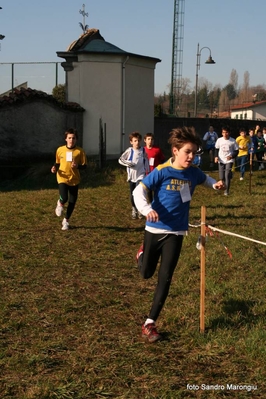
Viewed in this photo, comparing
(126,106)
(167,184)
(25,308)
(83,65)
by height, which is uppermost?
(83,65)

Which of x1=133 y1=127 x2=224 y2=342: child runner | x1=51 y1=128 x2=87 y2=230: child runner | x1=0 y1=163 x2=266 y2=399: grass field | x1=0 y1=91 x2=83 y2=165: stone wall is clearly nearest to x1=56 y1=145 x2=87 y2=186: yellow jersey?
x1=51 y1=128 x2=87 y2=230: child runner

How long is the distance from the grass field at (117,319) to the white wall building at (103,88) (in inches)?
476

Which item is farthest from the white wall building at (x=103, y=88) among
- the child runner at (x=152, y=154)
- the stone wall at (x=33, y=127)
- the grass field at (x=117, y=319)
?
the grass field at (x=117, y=319)

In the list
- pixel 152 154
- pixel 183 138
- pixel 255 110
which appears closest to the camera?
pixel 183 138

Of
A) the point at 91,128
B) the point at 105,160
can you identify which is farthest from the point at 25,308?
the point at 91,128

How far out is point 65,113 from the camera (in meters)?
21.5

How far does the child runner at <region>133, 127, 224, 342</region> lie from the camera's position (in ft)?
16.4

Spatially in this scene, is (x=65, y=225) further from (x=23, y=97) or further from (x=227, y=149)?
(x=23, y=97)

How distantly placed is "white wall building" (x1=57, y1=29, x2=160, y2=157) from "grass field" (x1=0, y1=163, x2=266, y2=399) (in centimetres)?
1209

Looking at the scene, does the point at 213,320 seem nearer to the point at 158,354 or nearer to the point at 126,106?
the point at 158,354

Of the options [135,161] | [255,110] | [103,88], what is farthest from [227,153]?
[255,110]

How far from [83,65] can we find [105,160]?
4.20 meters

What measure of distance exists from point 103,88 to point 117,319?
57.7ft

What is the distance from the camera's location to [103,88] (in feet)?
72.4
